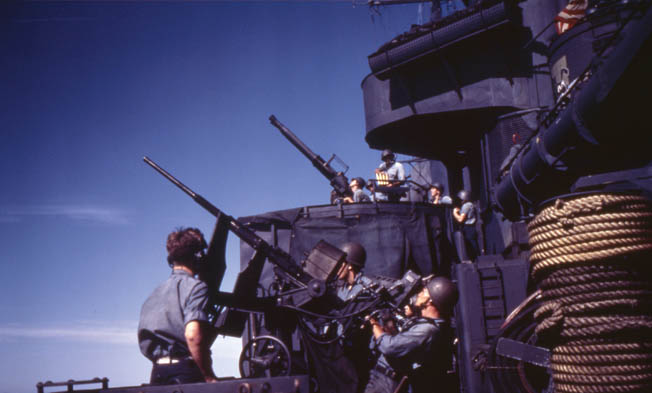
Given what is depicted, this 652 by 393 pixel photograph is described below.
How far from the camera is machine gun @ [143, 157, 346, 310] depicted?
7117mm

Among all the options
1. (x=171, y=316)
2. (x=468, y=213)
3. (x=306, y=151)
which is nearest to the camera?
(x=171, y=316)

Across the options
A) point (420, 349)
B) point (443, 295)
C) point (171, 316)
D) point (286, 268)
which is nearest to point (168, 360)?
point (171, 316)

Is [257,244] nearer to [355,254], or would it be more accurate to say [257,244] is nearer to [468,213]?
[355,254]

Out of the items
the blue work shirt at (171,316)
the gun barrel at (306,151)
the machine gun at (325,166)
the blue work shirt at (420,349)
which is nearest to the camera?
the blue work shirt at (171,316)

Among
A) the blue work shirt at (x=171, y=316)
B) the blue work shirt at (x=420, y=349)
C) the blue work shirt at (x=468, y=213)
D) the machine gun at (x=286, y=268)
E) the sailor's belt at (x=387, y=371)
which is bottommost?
the sailor's belt at (x=387, y=371)

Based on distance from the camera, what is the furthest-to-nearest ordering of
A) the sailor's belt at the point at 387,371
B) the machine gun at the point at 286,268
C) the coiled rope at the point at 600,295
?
the machine gun at the point at 286,268
the sailor's belt at the point at 387,371
the coiled rope at the point at 600,295

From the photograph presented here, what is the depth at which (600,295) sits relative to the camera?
6.49ft

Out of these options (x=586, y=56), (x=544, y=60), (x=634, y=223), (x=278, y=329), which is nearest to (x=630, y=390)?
(x=634, y=223)

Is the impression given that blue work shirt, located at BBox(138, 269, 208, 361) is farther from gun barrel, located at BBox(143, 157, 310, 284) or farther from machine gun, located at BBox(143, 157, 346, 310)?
gun barrel, located at BBox(143, 157, 310, 284)

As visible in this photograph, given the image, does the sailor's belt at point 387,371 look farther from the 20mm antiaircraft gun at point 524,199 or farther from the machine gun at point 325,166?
the machine gun at point 325,166

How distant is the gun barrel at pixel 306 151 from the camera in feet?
49.2

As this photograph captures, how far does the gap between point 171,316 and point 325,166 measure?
11673mm

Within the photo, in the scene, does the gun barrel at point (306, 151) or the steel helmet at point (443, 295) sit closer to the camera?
the steel helmet at point (443, 295)

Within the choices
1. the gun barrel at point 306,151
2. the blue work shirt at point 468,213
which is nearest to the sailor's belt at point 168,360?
the blue work shirt at point 468,213
